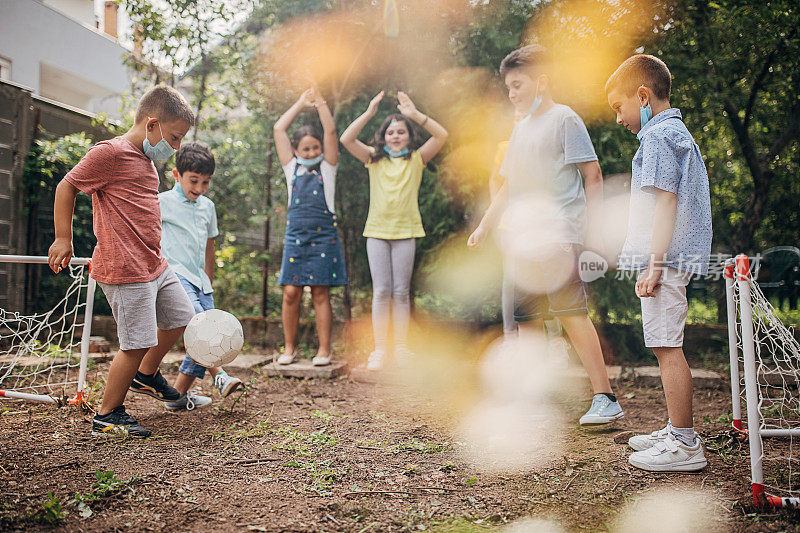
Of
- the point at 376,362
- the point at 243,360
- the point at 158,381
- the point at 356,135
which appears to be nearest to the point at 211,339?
the point at 158,381

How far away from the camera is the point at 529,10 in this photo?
15.1 ft

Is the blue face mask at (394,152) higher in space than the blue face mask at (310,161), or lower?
higher

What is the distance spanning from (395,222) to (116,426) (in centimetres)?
232

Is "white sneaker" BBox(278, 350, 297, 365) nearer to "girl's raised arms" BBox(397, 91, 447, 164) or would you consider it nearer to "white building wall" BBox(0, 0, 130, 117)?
"girl's raised arms" BBox(397, 91, 447, 164)

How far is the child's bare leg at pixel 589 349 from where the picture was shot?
9.05 ft

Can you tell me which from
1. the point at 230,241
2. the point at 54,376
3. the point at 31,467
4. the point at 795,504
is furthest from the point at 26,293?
the point at 795,504

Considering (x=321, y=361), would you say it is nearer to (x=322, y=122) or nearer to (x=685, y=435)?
(x=322, y=122)

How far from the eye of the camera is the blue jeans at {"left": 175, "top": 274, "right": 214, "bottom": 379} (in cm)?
331

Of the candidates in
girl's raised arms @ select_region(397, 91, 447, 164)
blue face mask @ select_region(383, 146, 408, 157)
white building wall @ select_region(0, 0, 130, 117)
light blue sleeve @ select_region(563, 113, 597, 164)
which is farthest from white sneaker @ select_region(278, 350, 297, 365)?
white building wall @ select_region(0, 0, 130, 117)

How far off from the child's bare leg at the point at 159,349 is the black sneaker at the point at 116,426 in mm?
387

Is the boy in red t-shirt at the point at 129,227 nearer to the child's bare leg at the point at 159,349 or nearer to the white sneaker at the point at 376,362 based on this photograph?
the child's bare leg at the point at 159,349

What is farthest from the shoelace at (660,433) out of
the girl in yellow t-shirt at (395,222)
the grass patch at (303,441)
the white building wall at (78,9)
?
the white building wall at (78,9)

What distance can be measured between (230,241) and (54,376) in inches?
84.0

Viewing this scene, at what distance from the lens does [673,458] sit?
218cm
